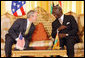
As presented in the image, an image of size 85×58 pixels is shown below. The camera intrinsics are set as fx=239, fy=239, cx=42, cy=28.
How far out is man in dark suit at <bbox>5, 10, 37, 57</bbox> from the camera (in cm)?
486

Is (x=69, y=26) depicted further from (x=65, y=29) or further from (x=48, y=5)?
(x=48, y=5)

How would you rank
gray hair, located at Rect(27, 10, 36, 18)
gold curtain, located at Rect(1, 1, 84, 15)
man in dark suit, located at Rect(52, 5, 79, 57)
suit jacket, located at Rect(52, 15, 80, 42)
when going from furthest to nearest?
gold curtain, located at Rect(1, 1, 84, 15), gray hair, located at Rect(27, 10, 36, 18), suit jacket, located at Rect(52, 15, 80, 42), man in dark suit, located at Rect(52, 5, 79, 57)

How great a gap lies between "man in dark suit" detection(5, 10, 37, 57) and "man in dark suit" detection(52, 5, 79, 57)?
0.47 meters

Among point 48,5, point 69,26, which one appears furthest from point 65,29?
point 48,5

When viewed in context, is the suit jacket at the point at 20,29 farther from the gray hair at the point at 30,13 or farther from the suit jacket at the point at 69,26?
the suit jacket at the point at 69,26

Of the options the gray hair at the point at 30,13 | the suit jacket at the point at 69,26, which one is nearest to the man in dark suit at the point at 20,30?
the gray hair at the point at 30,13

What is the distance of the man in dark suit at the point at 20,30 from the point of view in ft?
15.9

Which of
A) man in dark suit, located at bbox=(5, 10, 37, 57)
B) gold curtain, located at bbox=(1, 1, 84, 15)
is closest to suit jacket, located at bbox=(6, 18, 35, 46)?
man in dark suit, located at bbox=(5, 10, 37, 57)

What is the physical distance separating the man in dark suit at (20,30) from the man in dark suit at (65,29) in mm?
472

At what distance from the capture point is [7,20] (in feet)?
17.0

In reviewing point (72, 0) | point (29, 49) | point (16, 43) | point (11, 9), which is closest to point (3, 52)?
point (16, 43)

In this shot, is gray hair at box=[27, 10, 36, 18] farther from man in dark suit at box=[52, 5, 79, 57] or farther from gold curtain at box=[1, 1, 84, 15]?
man in dark suit at box=[52, 5, 79, 57]

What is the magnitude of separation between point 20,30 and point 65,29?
95cm

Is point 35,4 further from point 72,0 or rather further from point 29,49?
point 29,49
